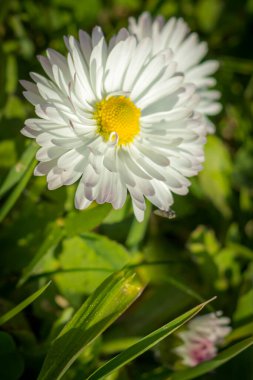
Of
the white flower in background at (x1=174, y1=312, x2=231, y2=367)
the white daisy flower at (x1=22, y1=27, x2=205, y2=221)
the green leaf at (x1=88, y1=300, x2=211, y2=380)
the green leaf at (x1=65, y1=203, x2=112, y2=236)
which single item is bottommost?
the white flower in background at (x1=174, y1=312, x2=231, y2=367)

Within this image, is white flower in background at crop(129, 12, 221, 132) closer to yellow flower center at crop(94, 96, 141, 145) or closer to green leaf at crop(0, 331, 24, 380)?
yellow flower center at crop(94, 96, 141, 145)

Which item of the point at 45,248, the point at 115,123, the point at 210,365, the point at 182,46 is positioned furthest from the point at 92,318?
the point at 182,46

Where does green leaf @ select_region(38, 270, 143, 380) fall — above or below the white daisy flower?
below

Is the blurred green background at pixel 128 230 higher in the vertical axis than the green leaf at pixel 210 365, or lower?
higher

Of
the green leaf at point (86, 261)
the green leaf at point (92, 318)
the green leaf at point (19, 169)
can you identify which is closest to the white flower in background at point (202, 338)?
the green leaf at point (86, 261)

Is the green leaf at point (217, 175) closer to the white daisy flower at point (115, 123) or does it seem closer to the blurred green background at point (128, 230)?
the blurred green background at point (128, 230)

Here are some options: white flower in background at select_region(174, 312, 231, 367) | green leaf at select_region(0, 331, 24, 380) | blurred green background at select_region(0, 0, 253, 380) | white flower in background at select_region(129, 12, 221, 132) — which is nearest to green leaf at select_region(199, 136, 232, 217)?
blurred green background at select_region(0, 0, 253, 380)

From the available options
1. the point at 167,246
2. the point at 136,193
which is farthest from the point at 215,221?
the point at 136,193

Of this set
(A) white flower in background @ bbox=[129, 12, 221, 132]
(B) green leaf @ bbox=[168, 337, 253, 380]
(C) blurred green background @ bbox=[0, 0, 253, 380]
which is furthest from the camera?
(A) white flower in background @ bbox=[129, 12, 221, 132]
